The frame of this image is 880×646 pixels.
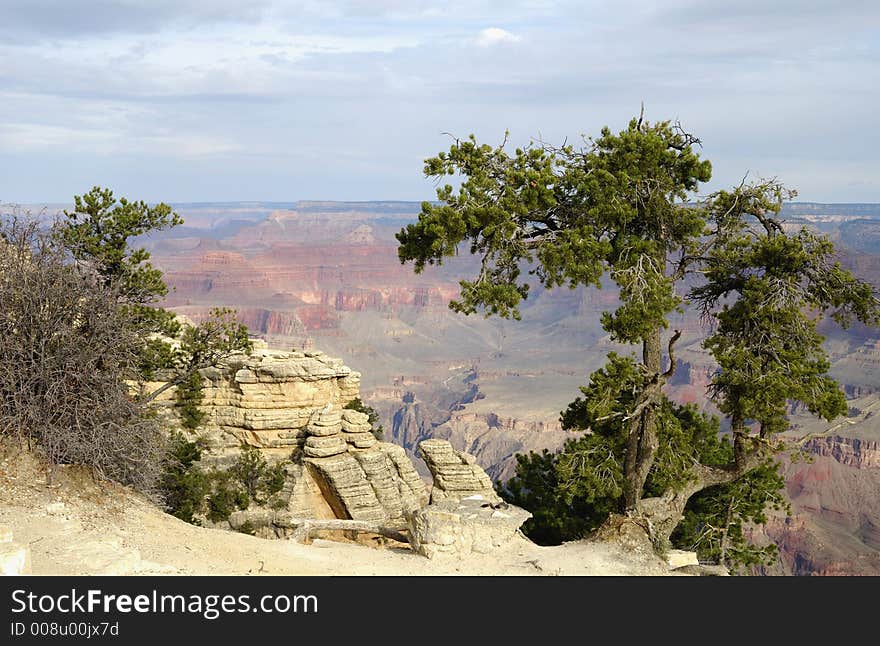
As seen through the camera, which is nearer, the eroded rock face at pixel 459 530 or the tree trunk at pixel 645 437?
the eroded rock face at pixel 459 530

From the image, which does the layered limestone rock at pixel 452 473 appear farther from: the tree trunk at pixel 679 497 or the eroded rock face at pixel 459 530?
the eroded rock face at pixel 459 530

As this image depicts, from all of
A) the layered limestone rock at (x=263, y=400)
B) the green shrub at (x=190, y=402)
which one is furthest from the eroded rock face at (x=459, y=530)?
the green shrub at (x=190, y=402)

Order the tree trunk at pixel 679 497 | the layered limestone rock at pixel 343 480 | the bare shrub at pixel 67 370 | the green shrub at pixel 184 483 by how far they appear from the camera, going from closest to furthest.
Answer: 1. the bare shrub at pixel 67 370
2. the tree trunk at pixel 679 497
3. the green shrub at pixel 184 483
4. the layered limestone rock at pixel 343 480

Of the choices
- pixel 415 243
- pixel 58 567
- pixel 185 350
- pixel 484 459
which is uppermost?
pixel 415 243

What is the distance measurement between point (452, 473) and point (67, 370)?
769 inches

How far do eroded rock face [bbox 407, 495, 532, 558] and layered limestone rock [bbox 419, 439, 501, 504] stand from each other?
40.4 ft

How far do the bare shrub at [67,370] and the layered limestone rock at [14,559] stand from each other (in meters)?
4.52

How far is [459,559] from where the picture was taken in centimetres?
2103

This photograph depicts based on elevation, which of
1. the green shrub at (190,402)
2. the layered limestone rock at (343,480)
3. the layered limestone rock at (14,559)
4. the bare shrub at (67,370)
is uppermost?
the bare shrub at (67,370)

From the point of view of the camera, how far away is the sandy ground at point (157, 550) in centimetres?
1656

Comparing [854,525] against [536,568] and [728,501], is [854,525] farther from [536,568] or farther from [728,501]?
[536,568]

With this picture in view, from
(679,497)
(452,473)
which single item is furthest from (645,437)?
(452,473)
